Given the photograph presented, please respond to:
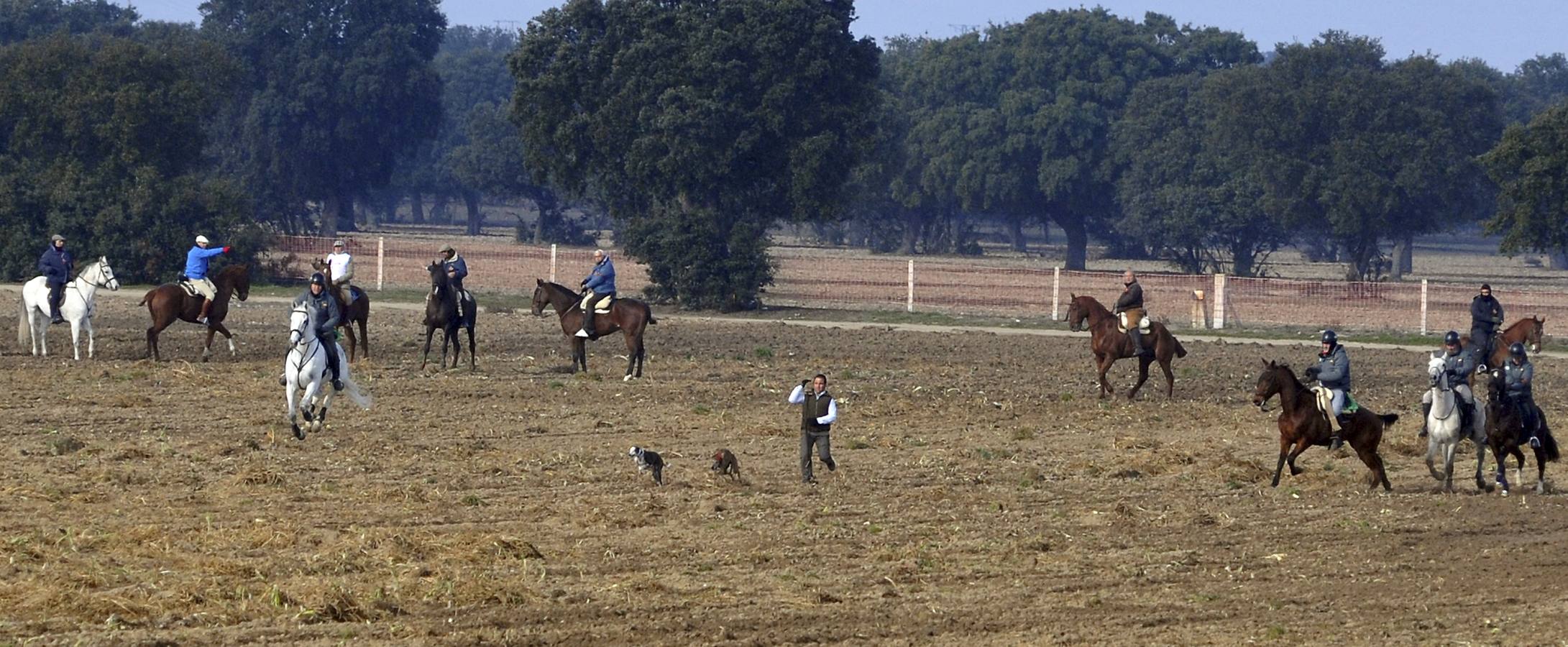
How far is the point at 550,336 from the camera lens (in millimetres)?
33781

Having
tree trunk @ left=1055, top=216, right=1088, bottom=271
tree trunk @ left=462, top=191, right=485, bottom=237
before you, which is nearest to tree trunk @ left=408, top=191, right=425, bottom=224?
tree trunk @ left=462, top=191, right=485, bottom=237

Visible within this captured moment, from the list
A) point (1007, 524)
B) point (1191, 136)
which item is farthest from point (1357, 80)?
point (1007, 524)

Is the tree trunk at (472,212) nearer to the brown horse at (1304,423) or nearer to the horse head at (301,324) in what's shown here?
the horse head at (301,324)

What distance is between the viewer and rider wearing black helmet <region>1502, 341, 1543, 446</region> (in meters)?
17.0

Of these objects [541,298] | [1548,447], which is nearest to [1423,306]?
[541,298]

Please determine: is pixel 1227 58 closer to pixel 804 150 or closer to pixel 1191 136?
pixel 1191 136

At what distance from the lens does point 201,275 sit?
27.8 meters

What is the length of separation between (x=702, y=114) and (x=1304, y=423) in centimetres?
2913

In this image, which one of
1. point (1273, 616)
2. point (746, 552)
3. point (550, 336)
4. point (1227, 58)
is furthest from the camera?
point (1227, 58)

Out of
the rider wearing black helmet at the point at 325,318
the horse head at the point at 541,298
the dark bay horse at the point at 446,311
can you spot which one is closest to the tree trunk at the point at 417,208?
the dark bay horse at the point at 446,311

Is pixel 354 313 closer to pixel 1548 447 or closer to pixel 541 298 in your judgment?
pixel 541 298

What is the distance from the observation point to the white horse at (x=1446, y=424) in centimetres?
1664

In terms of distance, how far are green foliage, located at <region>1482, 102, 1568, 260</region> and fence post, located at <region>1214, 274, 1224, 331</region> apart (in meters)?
6.09

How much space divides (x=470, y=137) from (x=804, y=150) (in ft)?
223
